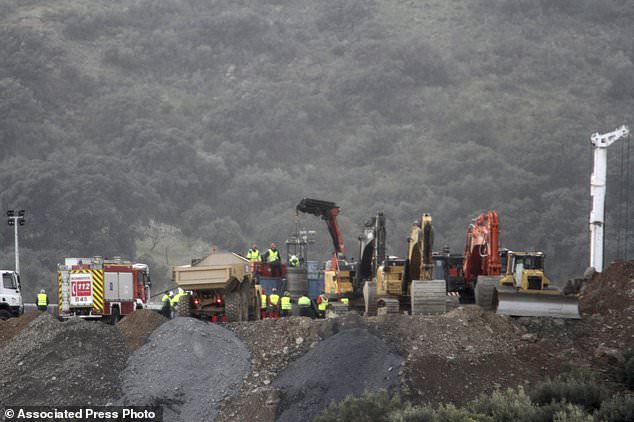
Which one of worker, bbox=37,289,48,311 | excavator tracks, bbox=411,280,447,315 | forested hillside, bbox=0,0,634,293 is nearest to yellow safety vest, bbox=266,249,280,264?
worker, bbox=37,289,48,311

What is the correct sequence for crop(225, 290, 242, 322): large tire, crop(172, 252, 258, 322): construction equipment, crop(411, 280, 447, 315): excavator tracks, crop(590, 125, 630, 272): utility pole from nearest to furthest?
crop(411, 280, 447, 315): excavator tracks → crop(172, 252, 258, 322): construction equipment → crop(225, 290, 242, 322): large tire → crop(590, 125, 630, 272): utility pole

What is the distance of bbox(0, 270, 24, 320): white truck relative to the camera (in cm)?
3728

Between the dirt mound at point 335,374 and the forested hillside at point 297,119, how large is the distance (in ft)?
162

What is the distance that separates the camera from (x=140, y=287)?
→ 39.2 metres

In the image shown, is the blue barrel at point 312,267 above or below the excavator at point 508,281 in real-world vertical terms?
below

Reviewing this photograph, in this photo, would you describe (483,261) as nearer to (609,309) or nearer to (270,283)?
(609,309)

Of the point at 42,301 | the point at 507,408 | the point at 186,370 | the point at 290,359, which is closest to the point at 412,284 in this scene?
the point at 290,359

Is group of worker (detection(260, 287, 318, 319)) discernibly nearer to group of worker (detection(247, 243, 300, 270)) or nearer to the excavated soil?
group of worker (detection(247, 243, 300, 270))

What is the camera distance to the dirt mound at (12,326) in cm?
3036

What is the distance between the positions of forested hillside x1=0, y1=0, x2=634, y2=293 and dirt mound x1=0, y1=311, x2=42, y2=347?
152ft

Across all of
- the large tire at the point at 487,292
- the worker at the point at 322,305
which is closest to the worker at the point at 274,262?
the worker at the point at 322,305

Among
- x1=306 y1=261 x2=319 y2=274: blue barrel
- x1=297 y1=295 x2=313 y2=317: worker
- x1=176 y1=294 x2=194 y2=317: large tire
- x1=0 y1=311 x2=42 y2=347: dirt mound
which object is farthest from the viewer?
x1=306 y1=261 x2=319 y2=274: blue barrel

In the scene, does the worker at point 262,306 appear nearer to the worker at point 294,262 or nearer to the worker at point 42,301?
the worker at point 42,301

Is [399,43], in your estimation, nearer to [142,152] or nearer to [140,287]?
[142,152]
